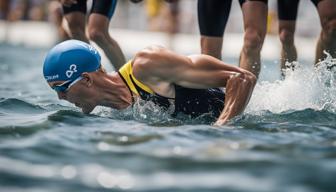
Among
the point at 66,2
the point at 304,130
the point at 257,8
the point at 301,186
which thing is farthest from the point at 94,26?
the point at 301,186

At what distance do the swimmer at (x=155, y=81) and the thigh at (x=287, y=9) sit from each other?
2.05 m

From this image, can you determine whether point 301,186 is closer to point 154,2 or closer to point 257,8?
point 257,8

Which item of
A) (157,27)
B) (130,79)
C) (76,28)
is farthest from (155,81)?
(157,27)

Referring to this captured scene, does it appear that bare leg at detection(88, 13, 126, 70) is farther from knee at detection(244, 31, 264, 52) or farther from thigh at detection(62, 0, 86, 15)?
knee at detection(244, 31, 264, 52)

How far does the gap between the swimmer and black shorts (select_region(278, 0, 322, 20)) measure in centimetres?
205

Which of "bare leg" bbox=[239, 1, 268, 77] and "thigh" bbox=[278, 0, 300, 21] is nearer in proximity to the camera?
"bare leg" bbox=[239, 1, 268, 77]

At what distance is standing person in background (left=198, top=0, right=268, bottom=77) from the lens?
625 centimetres

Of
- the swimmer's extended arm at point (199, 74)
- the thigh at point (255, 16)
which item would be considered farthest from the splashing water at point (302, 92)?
the swimmer's extended arm at point (199, 74)

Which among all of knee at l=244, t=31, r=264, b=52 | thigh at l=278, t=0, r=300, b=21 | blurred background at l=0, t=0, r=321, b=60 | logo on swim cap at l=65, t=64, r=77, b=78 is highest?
thigh at l=278, t=0, r=300, b=21

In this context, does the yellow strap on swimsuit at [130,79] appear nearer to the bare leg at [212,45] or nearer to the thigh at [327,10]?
the bare leg at [212,45]

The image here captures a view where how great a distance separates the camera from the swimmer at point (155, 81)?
4848 millimetres

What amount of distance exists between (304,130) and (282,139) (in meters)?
0.54

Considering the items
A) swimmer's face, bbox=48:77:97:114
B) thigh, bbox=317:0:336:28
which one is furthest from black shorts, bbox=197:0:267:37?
swimmer's face, bbox=48:77:97:114

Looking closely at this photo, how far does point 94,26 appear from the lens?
7.60m
